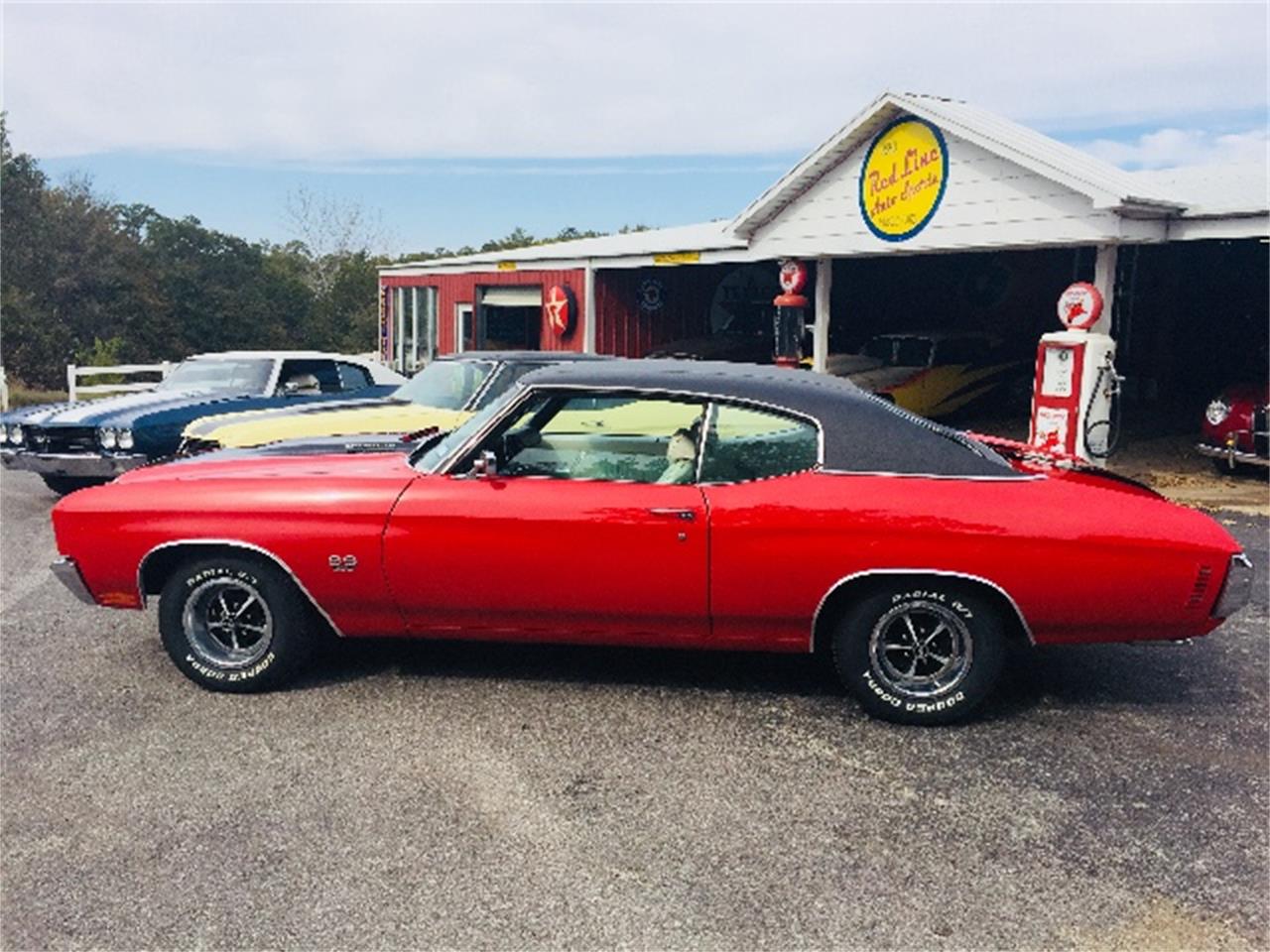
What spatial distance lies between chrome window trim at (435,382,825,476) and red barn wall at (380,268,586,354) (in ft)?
49.6

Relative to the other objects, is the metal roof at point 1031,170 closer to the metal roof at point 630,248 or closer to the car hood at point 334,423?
the metal roof at point 630,248

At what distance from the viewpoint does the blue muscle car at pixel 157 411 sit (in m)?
8.25

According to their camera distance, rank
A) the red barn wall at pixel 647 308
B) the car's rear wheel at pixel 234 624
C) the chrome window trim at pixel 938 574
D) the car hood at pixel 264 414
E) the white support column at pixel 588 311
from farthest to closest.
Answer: the red barn wall at pixel 647 308
the white support column at pixel 588 311
the car hood at pixel 264 414
the car's rear wheel at pixel 234 624
the chrome window trim at pixel 938 574

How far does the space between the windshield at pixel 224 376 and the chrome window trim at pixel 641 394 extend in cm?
599

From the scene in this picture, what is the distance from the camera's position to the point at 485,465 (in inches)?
169

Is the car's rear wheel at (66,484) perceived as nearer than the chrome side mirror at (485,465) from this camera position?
No

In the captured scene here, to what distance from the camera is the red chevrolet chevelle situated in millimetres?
4027

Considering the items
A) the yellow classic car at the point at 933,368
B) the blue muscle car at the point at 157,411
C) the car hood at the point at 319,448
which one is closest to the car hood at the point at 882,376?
the yellow classic car at the point at 933,368

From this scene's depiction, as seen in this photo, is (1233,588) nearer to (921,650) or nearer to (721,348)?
(921,650)

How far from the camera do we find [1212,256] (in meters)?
18.2

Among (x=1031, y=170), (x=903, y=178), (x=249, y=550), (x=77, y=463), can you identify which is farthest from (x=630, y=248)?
(x=249, y=550)

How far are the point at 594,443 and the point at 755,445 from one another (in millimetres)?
921

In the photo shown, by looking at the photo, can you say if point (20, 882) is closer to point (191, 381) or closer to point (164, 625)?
point (164, 625)

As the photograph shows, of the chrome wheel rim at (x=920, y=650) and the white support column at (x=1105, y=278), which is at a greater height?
the white support column at (x=1105, y=278)
